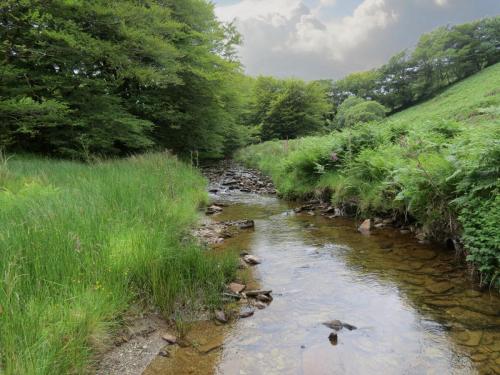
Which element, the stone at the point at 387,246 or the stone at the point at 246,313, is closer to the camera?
the stone at the point at 246,313

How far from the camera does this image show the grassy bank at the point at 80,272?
2.14 m

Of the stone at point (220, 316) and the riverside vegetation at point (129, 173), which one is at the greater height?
the riverside vegetation at point (129, 173)

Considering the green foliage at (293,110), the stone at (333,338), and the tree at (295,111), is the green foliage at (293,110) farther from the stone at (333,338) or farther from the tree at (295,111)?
the stone at (333,338)

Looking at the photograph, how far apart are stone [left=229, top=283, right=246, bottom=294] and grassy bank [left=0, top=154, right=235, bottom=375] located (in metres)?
0.14

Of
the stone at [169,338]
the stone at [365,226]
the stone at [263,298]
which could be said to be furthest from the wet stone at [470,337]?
the stone at [365,226]

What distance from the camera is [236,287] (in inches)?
157

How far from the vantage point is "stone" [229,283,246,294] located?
394cm

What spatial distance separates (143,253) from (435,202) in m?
4.19

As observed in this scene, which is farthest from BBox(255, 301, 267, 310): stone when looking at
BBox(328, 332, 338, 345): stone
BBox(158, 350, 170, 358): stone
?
BBox(158, 350, 170, 358): stone

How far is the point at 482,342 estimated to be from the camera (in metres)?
2.91

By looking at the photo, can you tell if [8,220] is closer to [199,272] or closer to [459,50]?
[199,272]

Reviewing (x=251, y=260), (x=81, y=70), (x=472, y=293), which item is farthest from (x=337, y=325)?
(x=81, y=70)

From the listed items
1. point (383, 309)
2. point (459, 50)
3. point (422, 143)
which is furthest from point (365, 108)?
point (383, 309)

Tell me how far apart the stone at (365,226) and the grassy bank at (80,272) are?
316 cm
